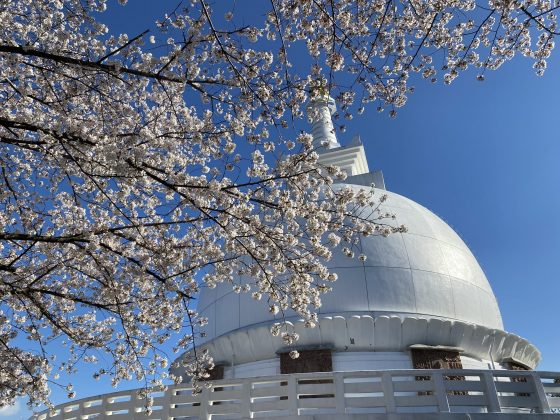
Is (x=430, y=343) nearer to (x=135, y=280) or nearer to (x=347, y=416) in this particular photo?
(x=347, y=416)

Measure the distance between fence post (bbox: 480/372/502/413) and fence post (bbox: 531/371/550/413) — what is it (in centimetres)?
82

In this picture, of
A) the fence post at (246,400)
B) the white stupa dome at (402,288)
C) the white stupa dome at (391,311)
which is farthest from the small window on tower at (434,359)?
the fence post at (246,400)

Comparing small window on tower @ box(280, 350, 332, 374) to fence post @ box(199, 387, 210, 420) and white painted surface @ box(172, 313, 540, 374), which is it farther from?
fence post @ box(199, 387, 210, 420)

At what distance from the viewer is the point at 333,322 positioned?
36.8 feet

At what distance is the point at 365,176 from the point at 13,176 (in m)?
14.2

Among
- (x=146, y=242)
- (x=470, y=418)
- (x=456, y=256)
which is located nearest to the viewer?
(x=146, y=242)

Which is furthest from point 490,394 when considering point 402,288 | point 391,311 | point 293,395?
point 402,288

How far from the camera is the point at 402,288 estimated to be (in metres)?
12.1

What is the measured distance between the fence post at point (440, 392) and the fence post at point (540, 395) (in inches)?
68.1

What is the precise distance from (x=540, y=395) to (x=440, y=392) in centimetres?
189

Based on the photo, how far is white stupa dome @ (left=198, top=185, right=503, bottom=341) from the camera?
11.9 meters

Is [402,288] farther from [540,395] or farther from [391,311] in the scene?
[540,395]

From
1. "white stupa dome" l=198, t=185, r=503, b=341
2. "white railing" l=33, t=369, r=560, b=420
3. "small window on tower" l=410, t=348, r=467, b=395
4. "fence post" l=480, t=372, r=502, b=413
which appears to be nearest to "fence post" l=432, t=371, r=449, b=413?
"white railing" l=33, t=369, r=560, b=420

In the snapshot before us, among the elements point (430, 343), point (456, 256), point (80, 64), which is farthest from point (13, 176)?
point (456, 256)
